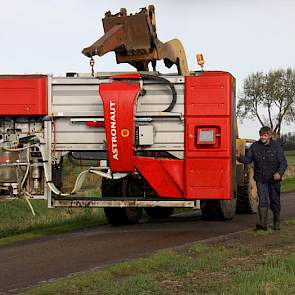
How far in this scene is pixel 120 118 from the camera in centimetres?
1075

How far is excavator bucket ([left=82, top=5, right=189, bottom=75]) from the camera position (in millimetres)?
11414

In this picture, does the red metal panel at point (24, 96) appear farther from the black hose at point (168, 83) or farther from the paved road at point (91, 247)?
the paved road at point (91, 247)

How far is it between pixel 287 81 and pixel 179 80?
2518 inches

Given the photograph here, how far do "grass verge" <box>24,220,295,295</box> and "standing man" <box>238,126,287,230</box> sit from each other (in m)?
1.65

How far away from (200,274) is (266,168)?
4.28 m

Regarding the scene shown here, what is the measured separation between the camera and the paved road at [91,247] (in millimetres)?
8258

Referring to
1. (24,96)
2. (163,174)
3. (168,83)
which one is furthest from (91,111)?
(163,174)

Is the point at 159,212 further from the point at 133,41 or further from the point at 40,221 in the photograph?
the point at 133,41

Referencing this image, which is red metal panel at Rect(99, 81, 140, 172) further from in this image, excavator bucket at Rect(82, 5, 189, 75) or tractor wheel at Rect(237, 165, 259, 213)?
tractor wheel at Rect(237, 165, 259, 213)

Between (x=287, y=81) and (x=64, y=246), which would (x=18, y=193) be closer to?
(x=64, y=246)

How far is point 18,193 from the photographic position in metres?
11.4

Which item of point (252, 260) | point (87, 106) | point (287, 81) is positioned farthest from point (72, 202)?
point (287, 81)

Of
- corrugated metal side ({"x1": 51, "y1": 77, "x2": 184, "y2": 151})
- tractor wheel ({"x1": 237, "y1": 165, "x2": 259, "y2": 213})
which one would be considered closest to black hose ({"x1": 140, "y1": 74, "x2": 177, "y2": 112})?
corrugated metal side ({"x1": 51, "y1": 77, "x2": 184, "y2": 151})

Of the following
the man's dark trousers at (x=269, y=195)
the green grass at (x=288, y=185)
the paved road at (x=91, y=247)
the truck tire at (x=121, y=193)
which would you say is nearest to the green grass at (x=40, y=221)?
the truck tire at (x=121, y=193)
